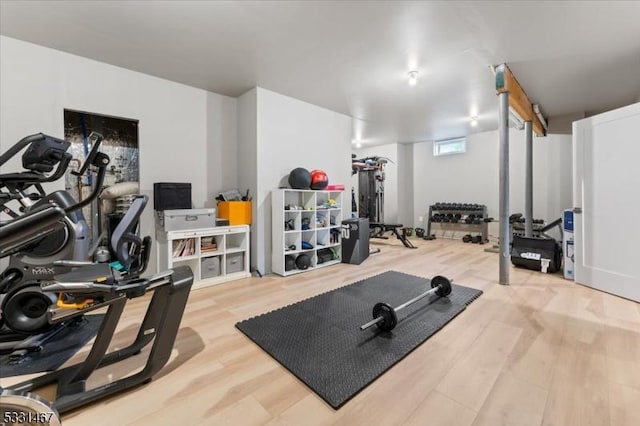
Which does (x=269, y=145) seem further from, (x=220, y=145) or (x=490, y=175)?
(x=490, y=175)

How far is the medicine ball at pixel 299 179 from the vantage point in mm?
4023

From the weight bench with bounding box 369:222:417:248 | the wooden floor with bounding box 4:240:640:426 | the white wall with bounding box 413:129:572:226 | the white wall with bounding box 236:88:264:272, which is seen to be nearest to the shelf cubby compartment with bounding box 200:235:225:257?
the white wall with bounding box 236:88:264:272

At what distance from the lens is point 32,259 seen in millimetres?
2051

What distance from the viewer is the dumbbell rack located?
6527 millimetres

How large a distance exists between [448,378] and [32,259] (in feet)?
10.0

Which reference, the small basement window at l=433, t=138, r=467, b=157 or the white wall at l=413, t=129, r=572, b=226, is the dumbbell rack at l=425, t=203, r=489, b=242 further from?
the small basement window at l=433, t=138, r=467, b=157

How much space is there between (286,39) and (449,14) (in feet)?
5.02

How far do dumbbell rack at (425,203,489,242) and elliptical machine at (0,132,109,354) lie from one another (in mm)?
7013

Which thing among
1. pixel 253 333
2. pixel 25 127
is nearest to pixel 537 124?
pixel 253 333

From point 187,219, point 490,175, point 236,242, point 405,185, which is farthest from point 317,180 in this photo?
point 490,175

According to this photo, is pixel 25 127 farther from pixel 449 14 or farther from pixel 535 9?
pixel 535 9

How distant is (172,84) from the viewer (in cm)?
370

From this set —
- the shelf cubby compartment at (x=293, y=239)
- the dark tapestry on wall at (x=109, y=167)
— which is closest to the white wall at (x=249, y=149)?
the shelf cubby compartment at (x=293, y=239)

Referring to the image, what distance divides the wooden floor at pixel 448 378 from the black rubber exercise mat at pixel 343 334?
→ 2.8 inches
